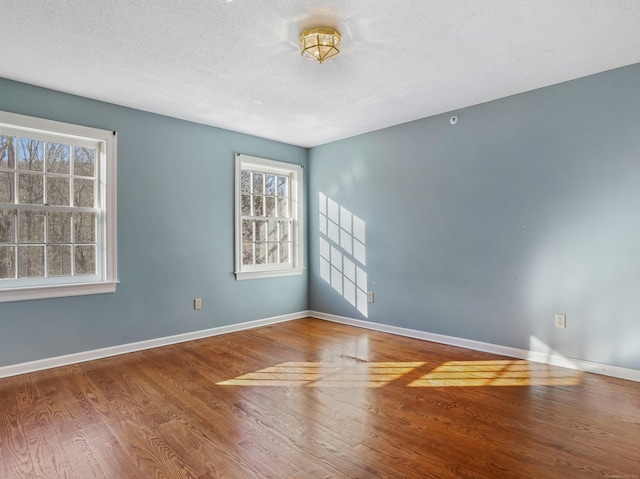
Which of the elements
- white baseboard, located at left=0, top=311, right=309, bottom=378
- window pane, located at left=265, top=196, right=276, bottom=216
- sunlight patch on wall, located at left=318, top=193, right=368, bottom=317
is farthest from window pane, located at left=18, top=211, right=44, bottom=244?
sunlight patch on wall, located at left=318, top=193, right=368, bottom=317

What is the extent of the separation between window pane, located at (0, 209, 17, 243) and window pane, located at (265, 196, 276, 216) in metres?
2.67

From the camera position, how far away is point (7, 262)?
→ 10.0 feet

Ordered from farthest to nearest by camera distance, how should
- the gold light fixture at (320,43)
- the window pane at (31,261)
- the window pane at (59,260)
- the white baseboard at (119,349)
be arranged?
the window pane at (59,260) < the window pane at (31,261) < the white baseboard at (119,349) < the gold light fixture at (320,43)

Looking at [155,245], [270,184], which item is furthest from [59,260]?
[270,184]

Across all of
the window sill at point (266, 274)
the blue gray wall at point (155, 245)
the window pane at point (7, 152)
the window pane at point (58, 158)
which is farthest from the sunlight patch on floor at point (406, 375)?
the window pane at point (7, 152)

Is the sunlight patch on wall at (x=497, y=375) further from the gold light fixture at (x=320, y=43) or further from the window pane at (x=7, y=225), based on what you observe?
the window pane at (x=7, y=225)

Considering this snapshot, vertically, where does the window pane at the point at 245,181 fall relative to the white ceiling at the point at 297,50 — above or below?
below

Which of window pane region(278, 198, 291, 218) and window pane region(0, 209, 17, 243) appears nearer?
window pane region(0, 209, 17, 243)

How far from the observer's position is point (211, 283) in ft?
14.0

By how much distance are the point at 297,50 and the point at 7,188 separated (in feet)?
8.99

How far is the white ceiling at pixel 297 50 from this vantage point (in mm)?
2125

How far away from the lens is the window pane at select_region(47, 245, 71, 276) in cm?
326

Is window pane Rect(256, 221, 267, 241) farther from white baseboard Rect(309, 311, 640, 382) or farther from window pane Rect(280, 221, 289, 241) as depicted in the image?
white baseboard Rect(309, 311, 640, 382)

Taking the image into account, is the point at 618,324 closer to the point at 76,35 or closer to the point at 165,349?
the point at 165,349
